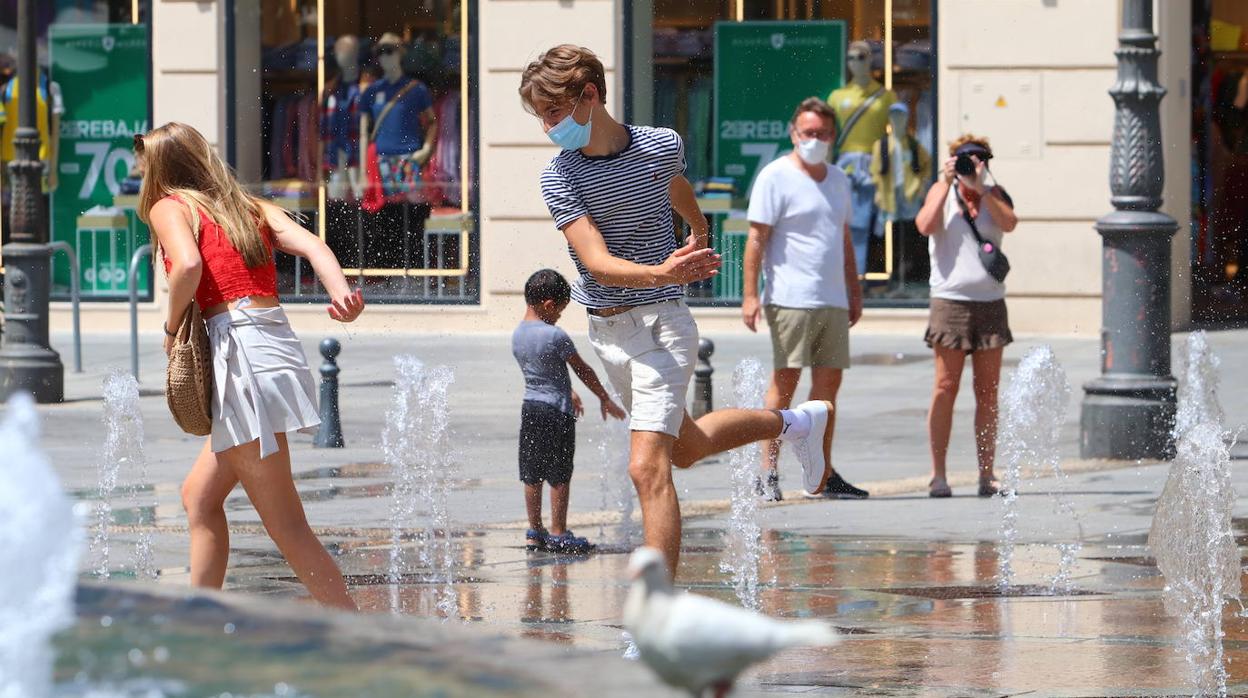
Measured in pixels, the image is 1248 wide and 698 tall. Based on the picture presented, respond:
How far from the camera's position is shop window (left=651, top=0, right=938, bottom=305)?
63.7 ft

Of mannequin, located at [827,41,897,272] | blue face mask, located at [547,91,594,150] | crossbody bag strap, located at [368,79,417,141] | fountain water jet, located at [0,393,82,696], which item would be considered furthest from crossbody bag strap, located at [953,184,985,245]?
crossbody bag strap, located at [368,79,417,141]

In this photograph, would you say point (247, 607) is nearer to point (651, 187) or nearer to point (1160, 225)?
point (651, 187)

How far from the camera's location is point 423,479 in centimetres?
1129

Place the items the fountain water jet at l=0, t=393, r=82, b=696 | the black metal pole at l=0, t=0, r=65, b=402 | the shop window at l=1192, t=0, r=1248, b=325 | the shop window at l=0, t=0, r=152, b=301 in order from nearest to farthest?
A: the fountain water jet at l=0, t=393, r=82, b=696 < the black metal pole at l=0, t=0, r=65, b=402 < the shop window at l=1192, t=0, r=1248, b=325 < the shop window at l=0, t=0, r=152, b=301

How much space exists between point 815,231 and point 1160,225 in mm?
2132

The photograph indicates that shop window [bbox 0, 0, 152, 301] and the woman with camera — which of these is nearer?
the woman with camera

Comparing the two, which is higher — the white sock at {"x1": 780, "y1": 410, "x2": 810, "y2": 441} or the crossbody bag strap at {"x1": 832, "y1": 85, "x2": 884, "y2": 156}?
the crossbody bag strap at {"x1": 832, "y1": 85, "x2": 884, "y2": 156}

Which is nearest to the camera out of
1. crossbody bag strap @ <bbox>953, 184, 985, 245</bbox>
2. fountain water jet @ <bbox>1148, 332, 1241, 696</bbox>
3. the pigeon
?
the pigeon

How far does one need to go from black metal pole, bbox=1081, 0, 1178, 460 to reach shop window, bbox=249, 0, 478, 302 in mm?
9729

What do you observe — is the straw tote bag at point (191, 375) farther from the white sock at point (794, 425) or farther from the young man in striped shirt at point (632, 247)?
the white sock at point (794, 425)

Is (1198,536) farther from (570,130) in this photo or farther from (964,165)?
(964,165)

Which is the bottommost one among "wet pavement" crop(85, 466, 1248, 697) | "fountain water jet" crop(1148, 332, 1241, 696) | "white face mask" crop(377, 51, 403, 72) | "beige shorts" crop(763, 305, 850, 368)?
"wet pavement" crop(85, 466, 1248, 697)

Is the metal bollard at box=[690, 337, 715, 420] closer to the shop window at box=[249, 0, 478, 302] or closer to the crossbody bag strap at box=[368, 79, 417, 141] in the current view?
the shop window at box=[249, 0, 478, 302]

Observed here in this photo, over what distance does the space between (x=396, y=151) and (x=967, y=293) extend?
1128cm
